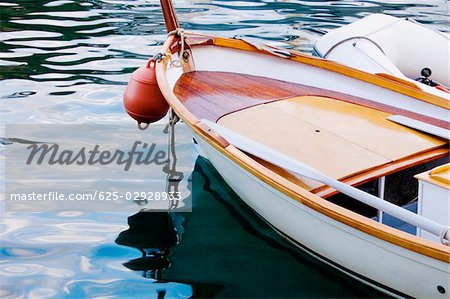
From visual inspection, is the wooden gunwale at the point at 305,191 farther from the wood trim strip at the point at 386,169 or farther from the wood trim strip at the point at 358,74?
the wood trim strip at the point at 386,169

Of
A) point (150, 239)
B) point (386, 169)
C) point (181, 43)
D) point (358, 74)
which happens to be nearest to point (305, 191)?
point (386, 169)

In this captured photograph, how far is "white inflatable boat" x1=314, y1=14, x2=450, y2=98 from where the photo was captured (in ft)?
21.8

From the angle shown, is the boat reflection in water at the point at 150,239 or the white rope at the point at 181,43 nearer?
the boat reflection in water at the point at 150,239

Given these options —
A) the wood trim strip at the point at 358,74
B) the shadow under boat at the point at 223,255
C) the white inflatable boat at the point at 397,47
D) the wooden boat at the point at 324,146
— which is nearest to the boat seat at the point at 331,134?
the wooden boat at the point at 324,146

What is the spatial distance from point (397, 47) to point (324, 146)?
9.58ft

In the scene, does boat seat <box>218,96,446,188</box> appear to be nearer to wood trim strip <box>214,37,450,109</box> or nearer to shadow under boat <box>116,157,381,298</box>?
wood trim strip <box>214,37,450,109</box>

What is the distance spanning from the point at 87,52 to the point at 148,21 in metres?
1.74

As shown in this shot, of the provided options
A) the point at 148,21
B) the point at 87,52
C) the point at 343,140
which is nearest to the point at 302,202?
the point at 343,140

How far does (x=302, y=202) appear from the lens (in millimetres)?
3738

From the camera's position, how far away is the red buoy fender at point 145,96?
547cm

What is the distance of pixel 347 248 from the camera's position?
3711 mm

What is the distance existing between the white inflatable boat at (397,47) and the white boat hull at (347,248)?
2564mm

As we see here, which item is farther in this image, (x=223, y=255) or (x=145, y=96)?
(x=145, y=96)

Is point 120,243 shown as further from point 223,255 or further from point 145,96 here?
point 145,96
